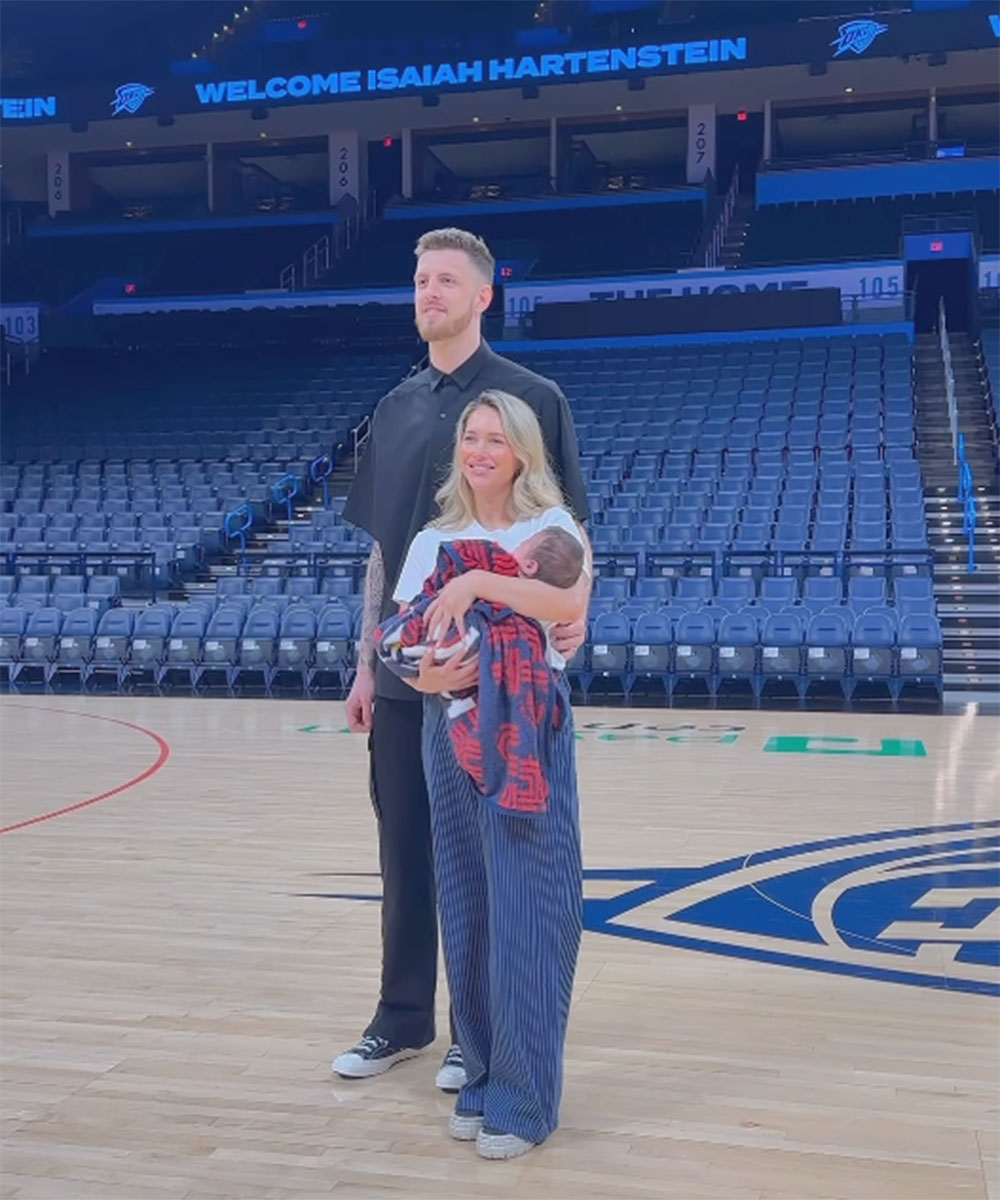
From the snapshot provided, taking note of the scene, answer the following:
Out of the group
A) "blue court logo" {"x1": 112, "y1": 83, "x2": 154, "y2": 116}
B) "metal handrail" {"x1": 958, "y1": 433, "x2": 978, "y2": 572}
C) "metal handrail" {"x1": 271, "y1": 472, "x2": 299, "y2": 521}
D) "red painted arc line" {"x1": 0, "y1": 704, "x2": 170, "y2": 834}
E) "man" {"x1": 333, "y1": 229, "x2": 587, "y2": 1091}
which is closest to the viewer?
A: "man" {"x1": 333, "y1": 229, "x2": 587, "y2": 1091}

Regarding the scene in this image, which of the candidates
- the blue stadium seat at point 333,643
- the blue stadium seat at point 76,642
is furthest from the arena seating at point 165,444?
the blue stadium seat at point 333,643

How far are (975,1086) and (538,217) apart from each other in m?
22.2

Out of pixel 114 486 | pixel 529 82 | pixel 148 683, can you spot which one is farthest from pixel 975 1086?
pixel 529 82

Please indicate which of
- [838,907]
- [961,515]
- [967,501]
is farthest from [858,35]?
[838,907]

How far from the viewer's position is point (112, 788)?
648 cm

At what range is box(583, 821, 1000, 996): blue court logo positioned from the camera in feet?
11.7

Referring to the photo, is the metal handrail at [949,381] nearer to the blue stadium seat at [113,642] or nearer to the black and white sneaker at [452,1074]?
the blue stadium seat at [113,642]

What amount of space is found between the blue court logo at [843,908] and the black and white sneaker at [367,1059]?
1.20 metres

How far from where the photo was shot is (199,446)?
16.8m

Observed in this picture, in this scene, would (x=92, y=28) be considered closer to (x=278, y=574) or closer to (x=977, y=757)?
(x=278, y=574)

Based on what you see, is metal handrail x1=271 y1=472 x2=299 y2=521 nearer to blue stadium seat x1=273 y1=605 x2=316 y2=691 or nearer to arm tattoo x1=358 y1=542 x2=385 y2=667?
blue stadium seat x1=273 y1=605 x2=316 y2=691

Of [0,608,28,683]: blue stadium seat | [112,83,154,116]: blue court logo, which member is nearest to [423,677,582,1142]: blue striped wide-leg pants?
[0,608,28,683]: blue stadium seat

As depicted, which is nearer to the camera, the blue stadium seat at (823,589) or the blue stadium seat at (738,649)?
the blue stadium seat at (738,649)

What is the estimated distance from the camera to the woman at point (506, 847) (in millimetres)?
2260
